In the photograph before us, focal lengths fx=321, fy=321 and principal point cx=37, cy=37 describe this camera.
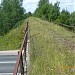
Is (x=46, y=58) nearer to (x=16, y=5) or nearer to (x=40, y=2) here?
(x=16, y=5)

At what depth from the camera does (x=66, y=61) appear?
479 centimetres

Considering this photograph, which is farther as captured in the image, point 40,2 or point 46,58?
point 40,2

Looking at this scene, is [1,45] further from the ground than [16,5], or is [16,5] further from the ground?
[16,5]

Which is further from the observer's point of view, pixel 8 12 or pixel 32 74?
pixel 8 12

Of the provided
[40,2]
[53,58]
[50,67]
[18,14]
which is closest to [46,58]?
[53,58]

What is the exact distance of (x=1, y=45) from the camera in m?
35.1

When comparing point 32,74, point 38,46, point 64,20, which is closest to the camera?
point 32,74

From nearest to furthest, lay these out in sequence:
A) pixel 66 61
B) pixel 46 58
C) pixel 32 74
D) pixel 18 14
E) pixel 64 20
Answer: pixel 32 74 → pixel 66 61 → pixel 46 58 → pixel 64 20 → pixel 18 14

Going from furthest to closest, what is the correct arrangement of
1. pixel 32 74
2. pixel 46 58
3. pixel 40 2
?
pixel 40 2, pixel 46 58, pixel 32 74

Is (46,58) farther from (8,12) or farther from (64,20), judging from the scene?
(8,12)

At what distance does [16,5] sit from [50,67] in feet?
236

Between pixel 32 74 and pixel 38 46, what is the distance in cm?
215

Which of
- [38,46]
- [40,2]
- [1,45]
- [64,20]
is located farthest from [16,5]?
[38,46]

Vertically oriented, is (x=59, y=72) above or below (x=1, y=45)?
above
